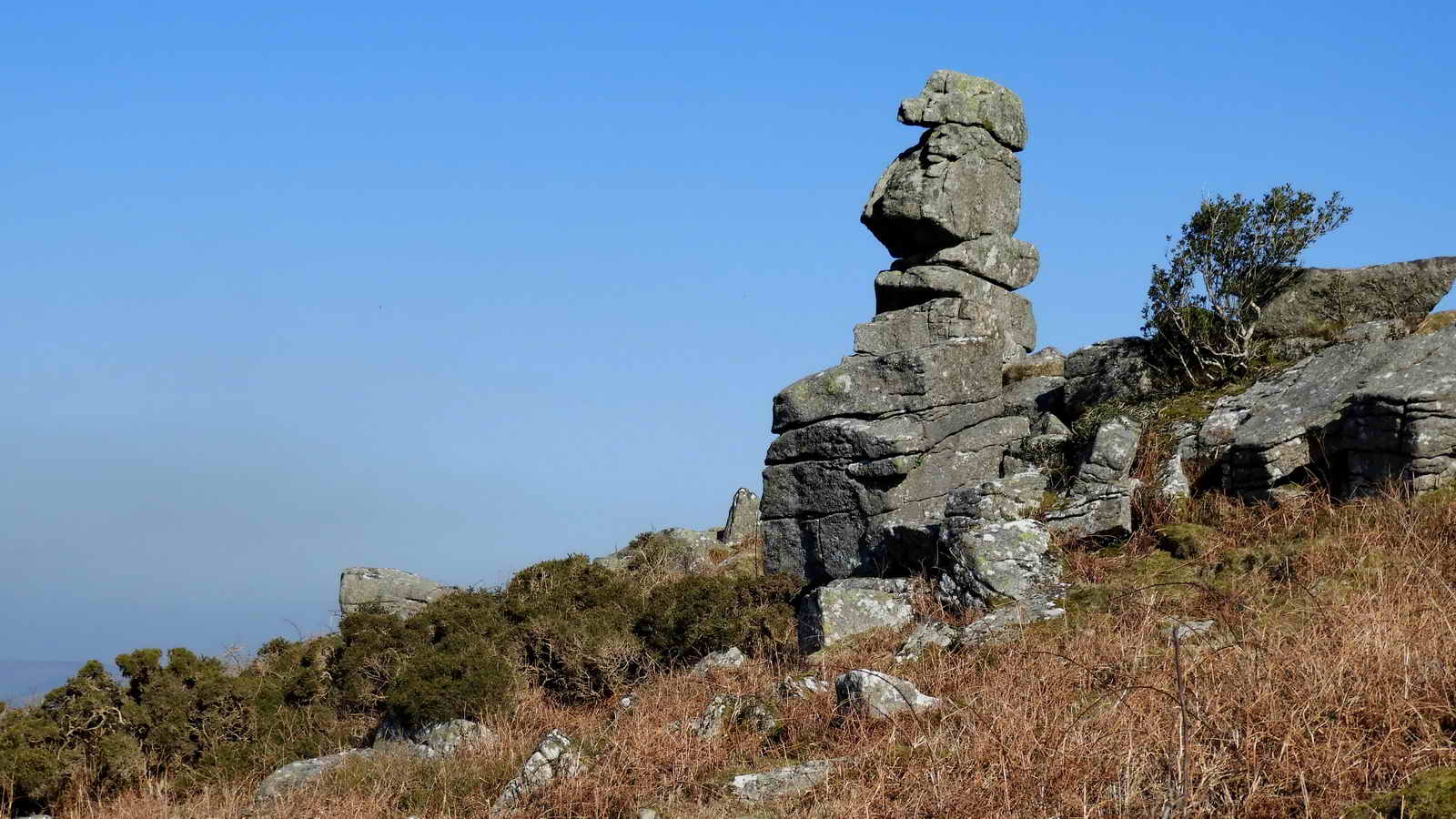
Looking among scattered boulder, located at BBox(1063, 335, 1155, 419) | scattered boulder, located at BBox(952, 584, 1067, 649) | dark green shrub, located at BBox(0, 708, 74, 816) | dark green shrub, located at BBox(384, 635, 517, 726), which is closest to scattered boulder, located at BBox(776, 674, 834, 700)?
scattered boulder, located at BBox(952, 584, 1067, 649)

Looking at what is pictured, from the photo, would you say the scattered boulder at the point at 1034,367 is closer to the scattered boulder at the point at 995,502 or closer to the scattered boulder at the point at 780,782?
the scattered boulder at the point at 995,502

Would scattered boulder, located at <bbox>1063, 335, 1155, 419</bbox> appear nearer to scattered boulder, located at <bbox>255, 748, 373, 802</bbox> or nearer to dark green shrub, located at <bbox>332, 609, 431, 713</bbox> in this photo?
dark green shrub, located at <bbox>332, 609, 431, 713</bbox>

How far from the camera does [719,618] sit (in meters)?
14.6

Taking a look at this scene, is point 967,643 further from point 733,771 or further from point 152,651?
point 152,651

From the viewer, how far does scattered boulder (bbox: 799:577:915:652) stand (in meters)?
13.1

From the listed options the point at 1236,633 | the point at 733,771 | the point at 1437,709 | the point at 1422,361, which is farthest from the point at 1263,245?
the point at 733,771

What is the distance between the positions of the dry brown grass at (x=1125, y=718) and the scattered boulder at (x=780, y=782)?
0.16 metres

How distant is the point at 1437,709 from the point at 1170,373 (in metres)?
11.3

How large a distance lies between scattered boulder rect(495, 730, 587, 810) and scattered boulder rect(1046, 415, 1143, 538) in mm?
6830

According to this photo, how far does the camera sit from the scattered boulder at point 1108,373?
18.3 m

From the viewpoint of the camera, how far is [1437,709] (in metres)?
7.72

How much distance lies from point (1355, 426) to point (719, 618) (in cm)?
764

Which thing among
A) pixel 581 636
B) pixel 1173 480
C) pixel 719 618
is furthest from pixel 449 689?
pixel 1173 480

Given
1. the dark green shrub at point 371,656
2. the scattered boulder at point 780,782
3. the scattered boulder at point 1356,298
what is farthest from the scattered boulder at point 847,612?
the scattered boulder at point 1356,298
